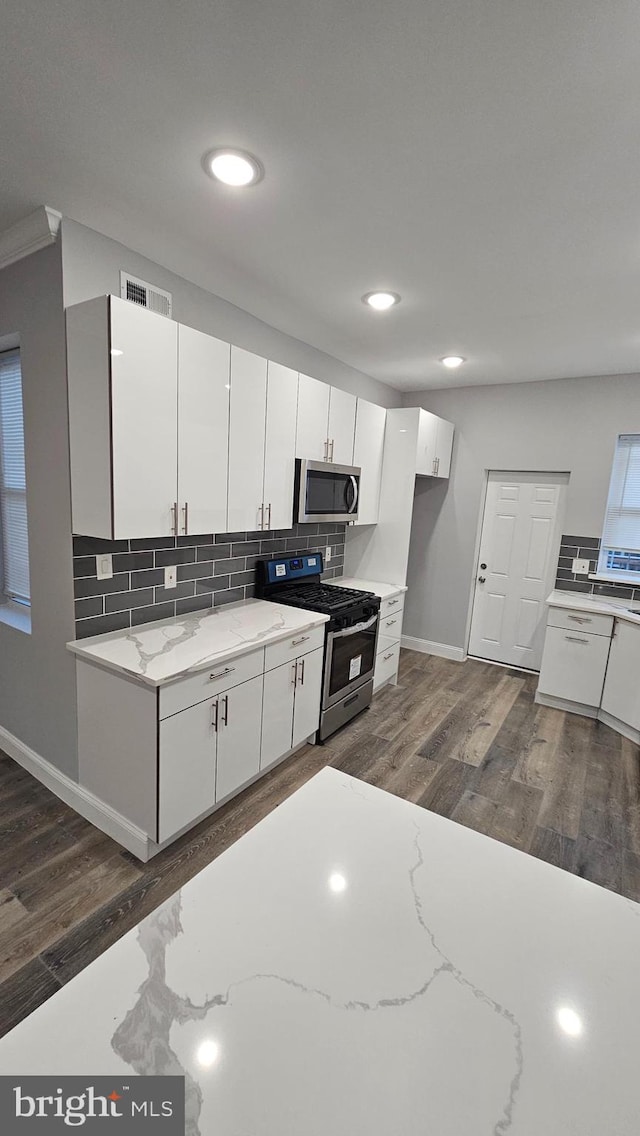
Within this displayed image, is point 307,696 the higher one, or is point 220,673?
point 220,673

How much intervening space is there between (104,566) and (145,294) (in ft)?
4.19

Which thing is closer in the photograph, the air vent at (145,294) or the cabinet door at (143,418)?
the cabinet door at (143,418)

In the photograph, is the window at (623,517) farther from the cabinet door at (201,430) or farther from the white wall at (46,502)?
the white wall at (46,502)

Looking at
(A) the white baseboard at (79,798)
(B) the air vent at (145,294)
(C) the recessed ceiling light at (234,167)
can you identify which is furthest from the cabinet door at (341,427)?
(A) the white baseboard at (79,798)

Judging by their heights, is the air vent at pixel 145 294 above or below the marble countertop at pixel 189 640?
above

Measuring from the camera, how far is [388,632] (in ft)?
13.0

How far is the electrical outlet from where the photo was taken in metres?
2.26

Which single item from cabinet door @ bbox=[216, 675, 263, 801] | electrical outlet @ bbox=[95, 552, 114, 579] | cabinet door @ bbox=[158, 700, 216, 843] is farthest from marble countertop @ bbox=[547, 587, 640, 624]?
electrical outlet @ bbox=[95, 552, 114, 579]

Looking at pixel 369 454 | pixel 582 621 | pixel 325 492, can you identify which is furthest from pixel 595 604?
pixel 325 492

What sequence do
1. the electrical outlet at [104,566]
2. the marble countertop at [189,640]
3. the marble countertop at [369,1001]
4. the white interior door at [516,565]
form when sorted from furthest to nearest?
the white interior door at [516,565] → the electrical outlet at [104,566] → the marble countertop at [189,640] → the marble countertop at [369,1001]

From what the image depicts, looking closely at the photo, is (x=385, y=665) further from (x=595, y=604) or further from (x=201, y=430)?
(x=201, y=430)

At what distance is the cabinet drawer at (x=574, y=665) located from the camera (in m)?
3.72

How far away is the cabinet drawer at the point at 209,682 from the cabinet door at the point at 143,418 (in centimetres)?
65

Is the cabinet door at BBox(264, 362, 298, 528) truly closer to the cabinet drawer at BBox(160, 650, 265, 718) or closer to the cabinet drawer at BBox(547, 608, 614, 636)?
the cabinet drawer at BBox(160, 650, 265, 718)
